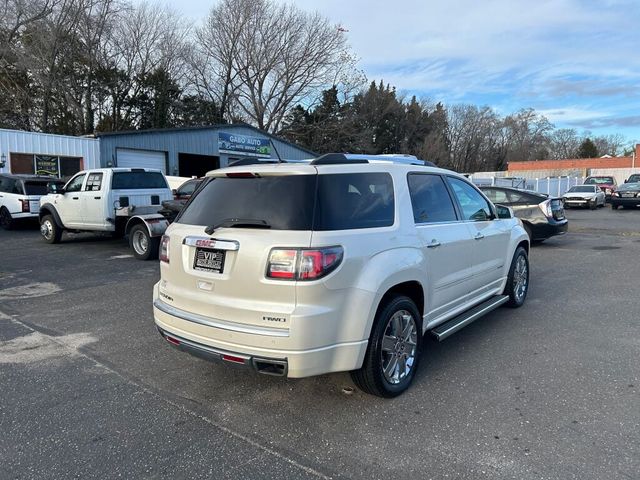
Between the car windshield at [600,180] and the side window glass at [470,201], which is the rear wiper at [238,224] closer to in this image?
the side window glass at [470,201]

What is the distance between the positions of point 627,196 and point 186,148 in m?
23.4

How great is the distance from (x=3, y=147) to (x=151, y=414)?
1827 centimetres

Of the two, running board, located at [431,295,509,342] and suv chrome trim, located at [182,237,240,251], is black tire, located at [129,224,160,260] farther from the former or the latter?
running board, located at [431,295,509,342]

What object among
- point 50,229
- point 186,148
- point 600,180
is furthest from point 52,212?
point 600,180

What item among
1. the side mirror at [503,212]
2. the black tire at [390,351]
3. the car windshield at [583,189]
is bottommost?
the black tire at [390,351]

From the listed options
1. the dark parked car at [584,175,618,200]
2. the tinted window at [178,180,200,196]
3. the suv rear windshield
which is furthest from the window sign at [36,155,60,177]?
the dark parked car at [584,175,618,200]

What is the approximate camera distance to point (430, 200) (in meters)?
4.34

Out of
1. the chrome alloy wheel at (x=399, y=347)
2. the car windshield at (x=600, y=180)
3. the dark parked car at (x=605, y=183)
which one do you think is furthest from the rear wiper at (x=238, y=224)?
the car windshield at (x=600, y=180)

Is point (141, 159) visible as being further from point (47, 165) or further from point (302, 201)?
point (302, 201)

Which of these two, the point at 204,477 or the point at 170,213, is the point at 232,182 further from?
the point at 170,213

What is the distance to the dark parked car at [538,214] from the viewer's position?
11.5m

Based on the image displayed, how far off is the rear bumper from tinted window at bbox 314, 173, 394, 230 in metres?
0.83

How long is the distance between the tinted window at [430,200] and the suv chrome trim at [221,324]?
1.56 meters

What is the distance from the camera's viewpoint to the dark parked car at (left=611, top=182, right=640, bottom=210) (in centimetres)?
2512
